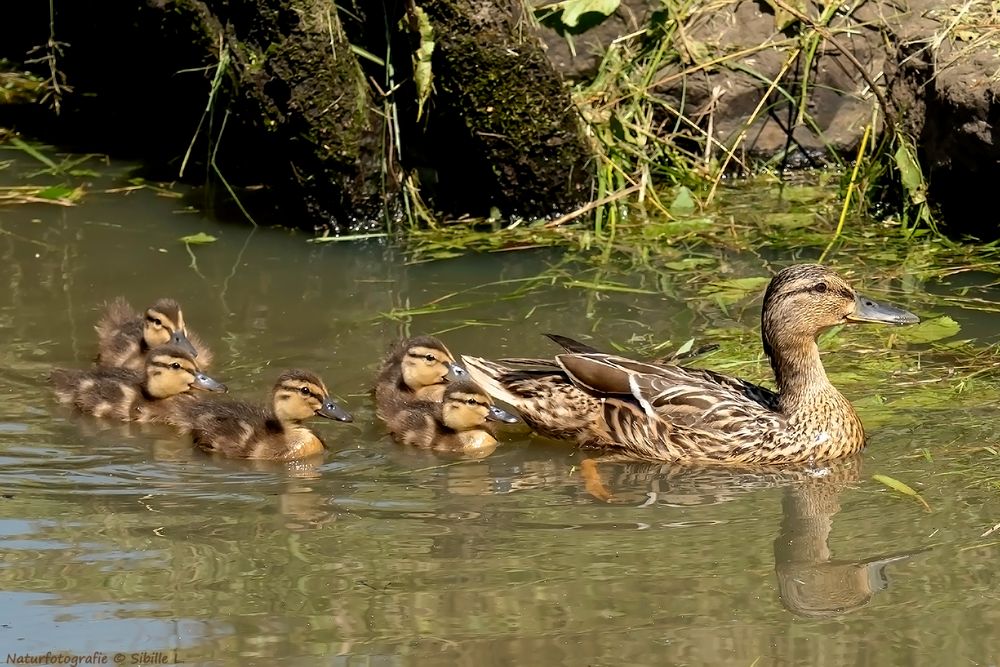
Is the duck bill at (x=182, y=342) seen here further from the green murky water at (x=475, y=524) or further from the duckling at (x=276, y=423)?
the duckling at (x=276, y=423)

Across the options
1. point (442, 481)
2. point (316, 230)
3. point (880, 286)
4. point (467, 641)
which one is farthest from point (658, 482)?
point (316, 230)

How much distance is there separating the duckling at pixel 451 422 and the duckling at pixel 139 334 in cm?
101

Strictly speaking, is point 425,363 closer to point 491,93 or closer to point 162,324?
point 162,324

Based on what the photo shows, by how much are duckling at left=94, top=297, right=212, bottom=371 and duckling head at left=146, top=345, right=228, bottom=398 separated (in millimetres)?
94

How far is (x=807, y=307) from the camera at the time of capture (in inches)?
226

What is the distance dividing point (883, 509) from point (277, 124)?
423 cm

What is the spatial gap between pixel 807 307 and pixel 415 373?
1.50 metres

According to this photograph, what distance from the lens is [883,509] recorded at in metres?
4.95

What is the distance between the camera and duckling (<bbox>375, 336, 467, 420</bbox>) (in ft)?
19.8

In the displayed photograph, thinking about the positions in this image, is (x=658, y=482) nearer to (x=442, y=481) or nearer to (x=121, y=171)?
(x=442, y=481)

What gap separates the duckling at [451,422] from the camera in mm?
5785

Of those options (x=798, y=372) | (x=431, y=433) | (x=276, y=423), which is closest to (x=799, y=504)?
(x=798, y=372)

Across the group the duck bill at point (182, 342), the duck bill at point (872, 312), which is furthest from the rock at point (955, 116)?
the duck bill at point (182, 342)

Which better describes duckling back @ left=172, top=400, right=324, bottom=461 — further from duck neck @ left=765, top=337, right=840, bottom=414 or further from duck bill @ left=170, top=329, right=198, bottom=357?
duck neck @ left=765, top=337, right=840, bottom=414
